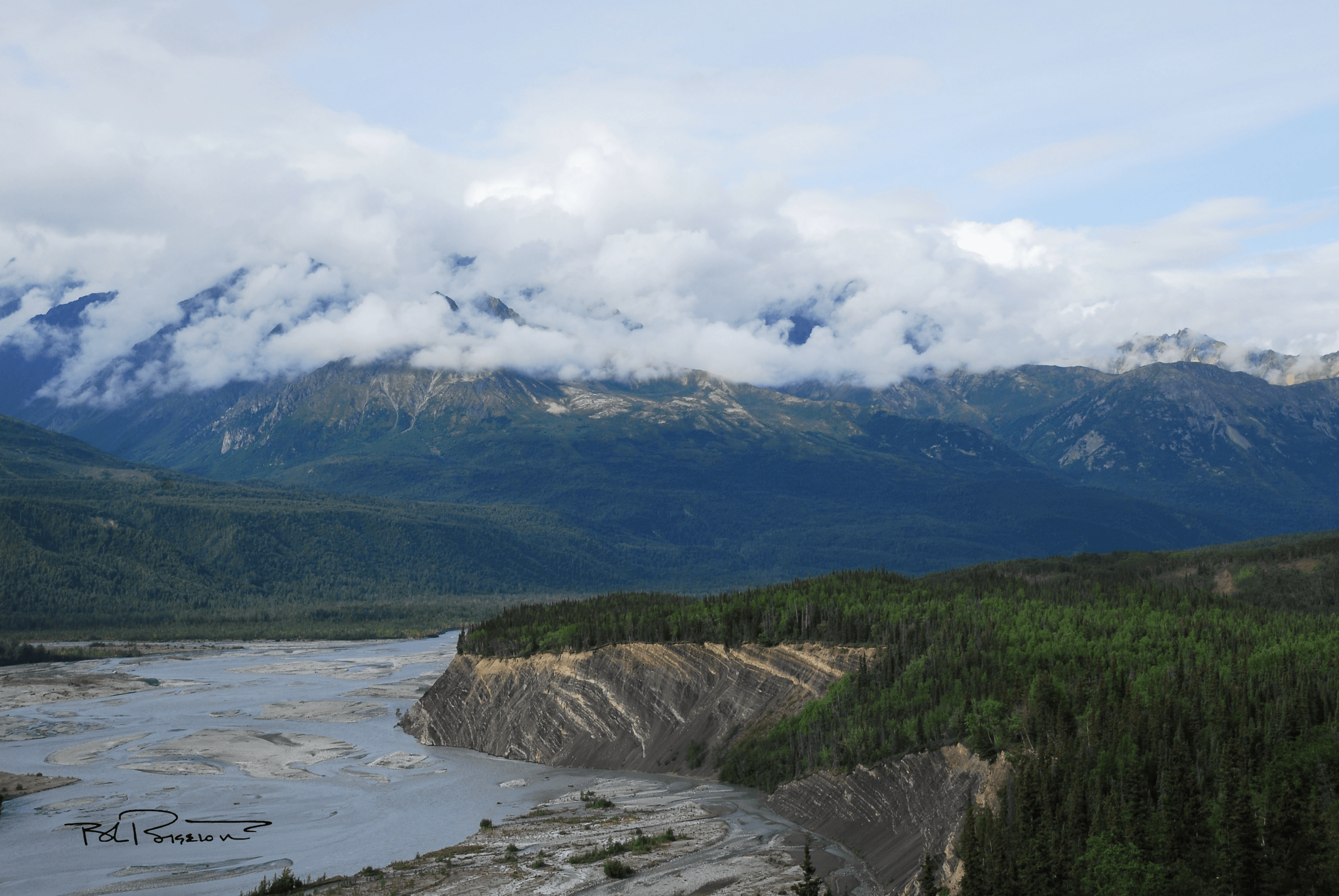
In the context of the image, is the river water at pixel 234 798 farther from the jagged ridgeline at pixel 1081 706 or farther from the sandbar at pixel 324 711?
the jagged ridgeline at pixel 1081 706

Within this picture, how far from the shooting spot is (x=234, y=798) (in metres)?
120

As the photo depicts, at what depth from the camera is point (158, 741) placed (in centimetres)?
15375

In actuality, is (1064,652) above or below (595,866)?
above

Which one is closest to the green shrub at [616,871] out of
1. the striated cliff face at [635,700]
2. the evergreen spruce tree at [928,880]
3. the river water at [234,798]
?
the river water at [234,798]

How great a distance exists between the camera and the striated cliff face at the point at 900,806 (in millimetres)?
85625

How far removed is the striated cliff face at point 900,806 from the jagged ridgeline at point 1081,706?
1625 millimetres

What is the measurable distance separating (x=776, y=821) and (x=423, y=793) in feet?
122

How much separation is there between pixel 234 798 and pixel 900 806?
216 ft

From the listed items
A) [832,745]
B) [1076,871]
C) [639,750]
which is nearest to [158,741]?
[639,750]

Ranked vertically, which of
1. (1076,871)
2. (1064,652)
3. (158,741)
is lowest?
(158,741)

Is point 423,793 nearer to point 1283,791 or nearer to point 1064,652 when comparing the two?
point 1064,652
